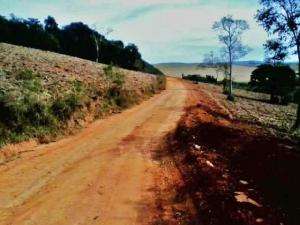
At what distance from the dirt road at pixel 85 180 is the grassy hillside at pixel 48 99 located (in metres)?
1.33

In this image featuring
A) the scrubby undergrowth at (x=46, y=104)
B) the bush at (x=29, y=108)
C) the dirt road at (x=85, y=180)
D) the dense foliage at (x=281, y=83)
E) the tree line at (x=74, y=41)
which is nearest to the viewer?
the dirt road at (x=85, y=180)

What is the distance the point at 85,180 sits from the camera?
15.1m

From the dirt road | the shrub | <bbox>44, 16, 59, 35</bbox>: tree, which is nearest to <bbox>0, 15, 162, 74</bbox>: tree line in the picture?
<bbox>44, 16, 59, 35</bbox>: tree

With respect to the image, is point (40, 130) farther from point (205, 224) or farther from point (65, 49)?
point (65, 49)

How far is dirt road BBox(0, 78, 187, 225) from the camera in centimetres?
1217

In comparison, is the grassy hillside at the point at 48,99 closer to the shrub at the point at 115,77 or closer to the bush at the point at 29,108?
the bush at the point at 29,108

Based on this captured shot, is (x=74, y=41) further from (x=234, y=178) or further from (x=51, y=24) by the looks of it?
(x=234, y=178)

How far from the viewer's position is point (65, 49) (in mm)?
95688

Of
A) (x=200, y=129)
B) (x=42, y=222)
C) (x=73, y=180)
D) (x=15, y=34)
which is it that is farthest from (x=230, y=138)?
(x=15, y=34)

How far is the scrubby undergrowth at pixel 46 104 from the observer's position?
21125mm

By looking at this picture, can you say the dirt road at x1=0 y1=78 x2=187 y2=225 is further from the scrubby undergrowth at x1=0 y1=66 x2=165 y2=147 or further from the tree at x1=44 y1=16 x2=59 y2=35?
the tree at x1=44 y1=16 x2=59 y2=35

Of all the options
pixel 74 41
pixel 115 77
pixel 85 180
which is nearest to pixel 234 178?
pixel 85 180

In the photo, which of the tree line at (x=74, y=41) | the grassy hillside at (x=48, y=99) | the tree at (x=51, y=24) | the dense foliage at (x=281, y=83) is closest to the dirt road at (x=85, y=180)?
the grassy hillside at (x=48, y=99)

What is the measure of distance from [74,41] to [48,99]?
250 ft
